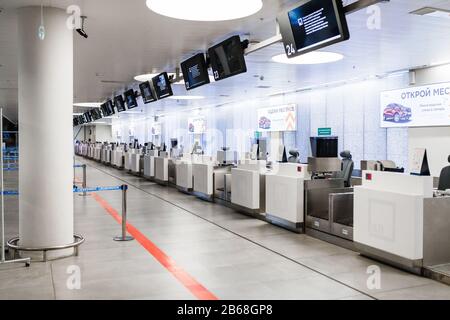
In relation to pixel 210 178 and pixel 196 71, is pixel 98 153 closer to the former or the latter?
pixel 210 178

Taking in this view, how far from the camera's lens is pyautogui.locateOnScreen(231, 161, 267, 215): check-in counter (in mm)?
9781

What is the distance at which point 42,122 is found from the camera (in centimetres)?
626

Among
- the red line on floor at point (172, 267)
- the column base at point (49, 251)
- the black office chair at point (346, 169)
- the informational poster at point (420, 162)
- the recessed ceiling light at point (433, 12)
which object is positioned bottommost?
the red line on floor at point (172, 267)

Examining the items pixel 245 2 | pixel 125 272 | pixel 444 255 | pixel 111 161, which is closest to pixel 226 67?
pixel 245 2

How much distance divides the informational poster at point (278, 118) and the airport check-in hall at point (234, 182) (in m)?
5.06

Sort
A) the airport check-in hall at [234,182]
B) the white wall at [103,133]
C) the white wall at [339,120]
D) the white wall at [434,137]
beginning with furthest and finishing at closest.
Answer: the white wall at [103,133]
the white wall at [339,120]
the white wall at [434,137]
the airport check-in hall at [234,182]

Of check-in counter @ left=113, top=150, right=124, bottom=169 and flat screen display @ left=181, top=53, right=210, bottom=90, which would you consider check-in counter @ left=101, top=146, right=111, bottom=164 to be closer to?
check-in counter @ left=113, top=150, right=124, bottom=169

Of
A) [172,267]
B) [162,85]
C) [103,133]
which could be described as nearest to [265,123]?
[162,85]

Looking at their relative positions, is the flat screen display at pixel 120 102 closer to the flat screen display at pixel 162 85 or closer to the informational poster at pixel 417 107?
the flat screen display at pixel 162 85

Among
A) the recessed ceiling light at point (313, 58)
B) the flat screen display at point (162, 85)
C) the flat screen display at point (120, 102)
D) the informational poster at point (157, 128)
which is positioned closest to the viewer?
A: the recessed ceiling light at point (313, 58)

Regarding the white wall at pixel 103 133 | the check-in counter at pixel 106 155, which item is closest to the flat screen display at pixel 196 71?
the check-in counter at pixel 106 155

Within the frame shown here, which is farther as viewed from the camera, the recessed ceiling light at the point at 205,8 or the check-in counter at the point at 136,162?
Answer: the check-in counter at the point at 136,162

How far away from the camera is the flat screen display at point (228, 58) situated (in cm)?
770

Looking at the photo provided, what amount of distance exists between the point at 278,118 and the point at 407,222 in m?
14.4
